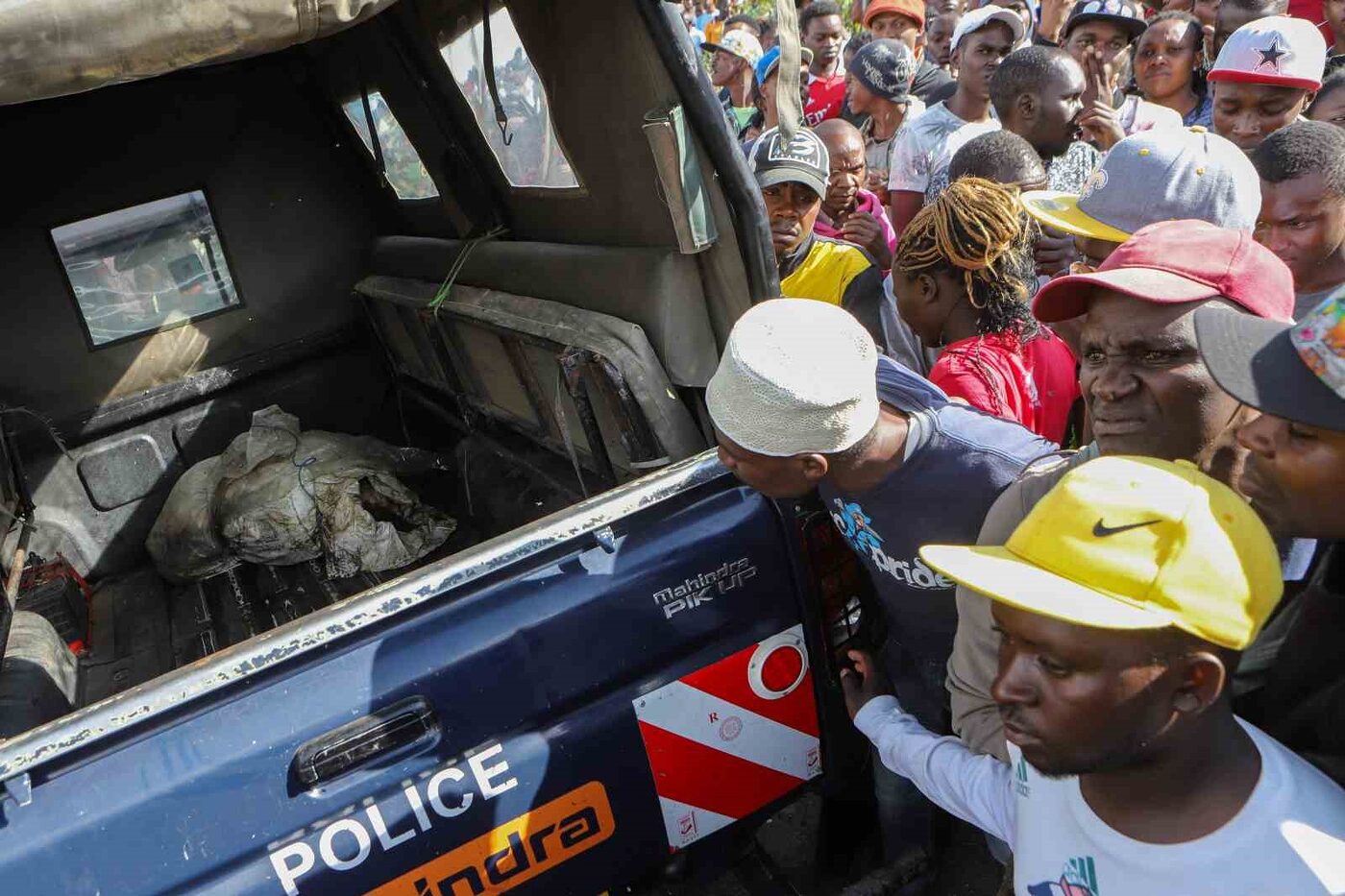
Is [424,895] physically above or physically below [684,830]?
above

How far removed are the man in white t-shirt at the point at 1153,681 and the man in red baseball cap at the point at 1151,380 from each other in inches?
13.2

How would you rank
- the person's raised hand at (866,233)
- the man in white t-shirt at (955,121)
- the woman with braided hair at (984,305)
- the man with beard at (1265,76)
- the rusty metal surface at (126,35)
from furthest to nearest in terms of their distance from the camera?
the man in white t-shirt at (955,121) < the man with beard at (1265,76) < the person's raised hand at (866,233) < the woman with braided hair at (984,305) < the rusty metal surface at (126,35)

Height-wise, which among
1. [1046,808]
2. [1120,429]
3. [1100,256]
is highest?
[1100,256]

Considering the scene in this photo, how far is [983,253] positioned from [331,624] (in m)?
1.42

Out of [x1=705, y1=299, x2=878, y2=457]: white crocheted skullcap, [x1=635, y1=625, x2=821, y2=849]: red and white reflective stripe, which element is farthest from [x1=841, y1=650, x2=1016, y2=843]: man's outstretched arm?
[x1=705, y1=299, x2=878, y2=457]: white crocheted skullcap

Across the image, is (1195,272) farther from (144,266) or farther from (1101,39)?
(144,266)

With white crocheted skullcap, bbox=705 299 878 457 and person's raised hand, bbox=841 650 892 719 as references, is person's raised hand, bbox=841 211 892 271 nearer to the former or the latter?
white crocheted skullcap, bbox=705 299 878 457

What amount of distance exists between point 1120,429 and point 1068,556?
0.56 metres

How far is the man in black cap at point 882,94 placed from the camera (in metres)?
4.19

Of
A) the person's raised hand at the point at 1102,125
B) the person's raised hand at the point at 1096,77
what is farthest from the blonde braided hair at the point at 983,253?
the person's raised hand at the point at 1096,77

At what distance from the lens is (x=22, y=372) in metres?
3.31

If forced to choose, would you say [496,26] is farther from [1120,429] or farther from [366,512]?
[1120,429]

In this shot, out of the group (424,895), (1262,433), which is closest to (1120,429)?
(1262,433)

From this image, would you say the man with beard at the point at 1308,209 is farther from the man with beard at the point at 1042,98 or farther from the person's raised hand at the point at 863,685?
the person's raised hand at the point at 863,685
